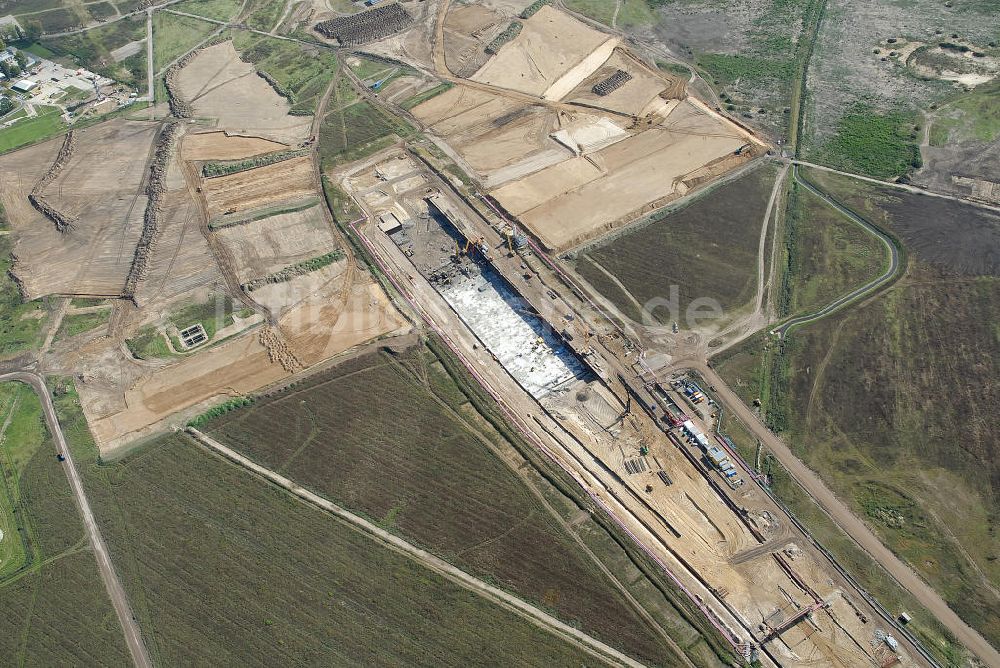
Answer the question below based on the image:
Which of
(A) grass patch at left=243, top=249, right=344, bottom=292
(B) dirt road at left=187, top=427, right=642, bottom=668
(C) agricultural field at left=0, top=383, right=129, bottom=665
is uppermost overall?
(A) grass patch at left=243, top=249, right=344, bottom=292

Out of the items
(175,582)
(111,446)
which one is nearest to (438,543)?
(175,582)

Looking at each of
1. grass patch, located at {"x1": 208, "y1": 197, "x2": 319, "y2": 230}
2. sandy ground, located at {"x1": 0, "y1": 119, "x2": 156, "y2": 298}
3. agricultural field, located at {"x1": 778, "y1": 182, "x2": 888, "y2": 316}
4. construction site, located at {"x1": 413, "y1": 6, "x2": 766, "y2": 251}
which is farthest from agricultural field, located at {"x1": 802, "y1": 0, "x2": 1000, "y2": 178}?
sandy ground, located at {"x1": 0, "y1": 119, "x2": 156, "y2": 298}

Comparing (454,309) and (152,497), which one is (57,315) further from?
(454,309)

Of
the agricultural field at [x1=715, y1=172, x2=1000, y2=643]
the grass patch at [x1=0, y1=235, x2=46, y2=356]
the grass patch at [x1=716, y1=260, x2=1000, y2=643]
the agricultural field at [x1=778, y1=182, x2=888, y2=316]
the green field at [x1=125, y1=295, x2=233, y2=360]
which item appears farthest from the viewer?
the agricultural field at [x1=778, y1=182, x2=888, y2=316]

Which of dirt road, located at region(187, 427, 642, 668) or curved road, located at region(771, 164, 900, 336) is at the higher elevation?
curved road, located at region(771, 164, 900, 336)

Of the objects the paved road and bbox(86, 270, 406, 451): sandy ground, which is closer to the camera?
the paved road

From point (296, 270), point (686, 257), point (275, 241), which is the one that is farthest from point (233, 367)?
point (686, 257)

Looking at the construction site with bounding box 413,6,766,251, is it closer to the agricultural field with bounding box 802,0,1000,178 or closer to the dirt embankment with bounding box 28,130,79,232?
the agricultural field with bounding box 802,0,1000,178
